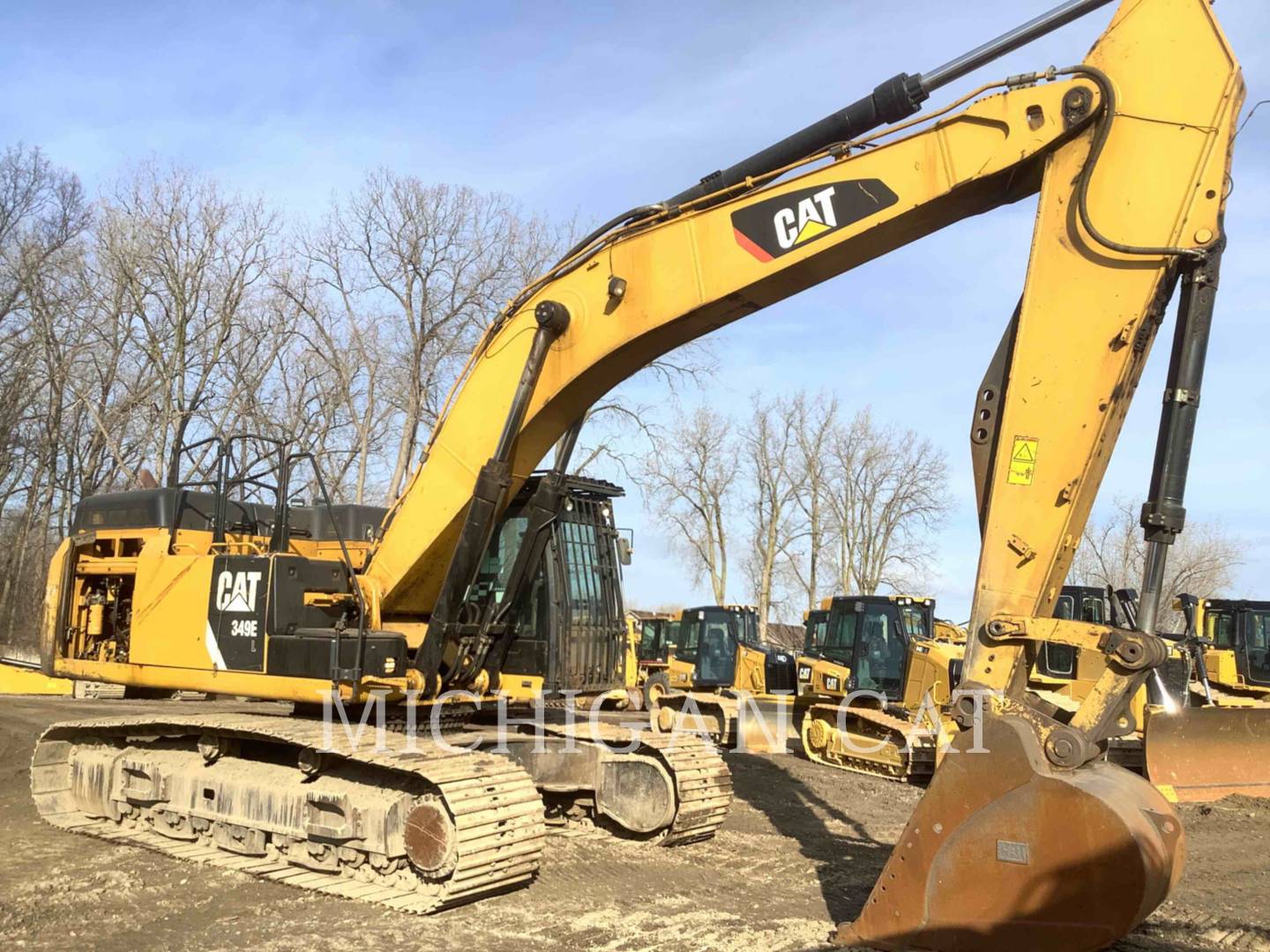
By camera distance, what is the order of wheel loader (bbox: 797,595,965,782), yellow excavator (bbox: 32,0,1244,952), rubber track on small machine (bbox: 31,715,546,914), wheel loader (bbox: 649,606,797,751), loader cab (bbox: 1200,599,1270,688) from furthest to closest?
loader cab (bbox: 1200,599,1270,688) < wheel loader (bbox: 649,606,797,751) < wheel loader (bbox: 797,595,965,782) < rubber track on small machine (bbox: 31,715,546,914) < yellow excavator (bbox: 32,0,1244,952)

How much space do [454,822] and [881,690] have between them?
36.5ft

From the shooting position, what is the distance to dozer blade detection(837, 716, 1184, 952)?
176 inches

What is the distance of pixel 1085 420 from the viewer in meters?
5.15

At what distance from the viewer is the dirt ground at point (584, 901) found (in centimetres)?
602

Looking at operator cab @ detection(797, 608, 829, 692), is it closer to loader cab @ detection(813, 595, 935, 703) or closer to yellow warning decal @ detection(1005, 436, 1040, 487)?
loader cab @ detection(813, 595, 935, 703)

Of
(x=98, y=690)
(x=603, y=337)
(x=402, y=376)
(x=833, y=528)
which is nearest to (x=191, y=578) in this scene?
(x=603, y=337)

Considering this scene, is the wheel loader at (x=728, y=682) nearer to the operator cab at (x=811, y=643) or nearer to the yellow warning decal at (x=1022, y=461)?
Answer: the operator cab at (x=811, y=643)

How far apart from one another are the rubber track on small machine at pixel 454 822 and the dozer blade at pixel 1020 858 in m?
2.33

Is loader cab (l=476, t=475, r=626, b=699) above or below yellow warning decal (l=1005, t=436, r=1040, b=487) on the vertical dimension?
below

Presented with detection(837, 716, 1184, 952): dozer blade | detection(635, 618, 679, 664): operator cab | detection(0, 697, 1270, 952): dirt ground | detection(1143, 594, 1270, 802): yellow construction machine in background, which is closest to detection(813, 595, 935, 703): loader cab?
detection(1143, 594, 1270, 802): yellow construction machine in background

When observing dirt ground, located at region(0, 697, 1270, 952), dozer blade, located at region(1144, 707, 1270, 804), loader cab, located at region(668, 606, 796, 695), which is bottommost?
dirt ground, located at region(0, 697, 1270, 952)

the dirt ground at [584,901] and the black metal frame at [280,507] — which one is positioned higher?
the black metal frame at [280,507]

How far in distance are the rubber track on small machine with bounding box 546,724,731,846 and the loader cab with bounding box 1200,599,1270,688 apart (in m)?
12.4

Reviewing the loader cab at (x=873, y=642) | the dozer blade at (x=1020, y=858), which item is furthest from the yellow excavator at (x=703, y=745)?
the loader cab at (x=873, y=642)
